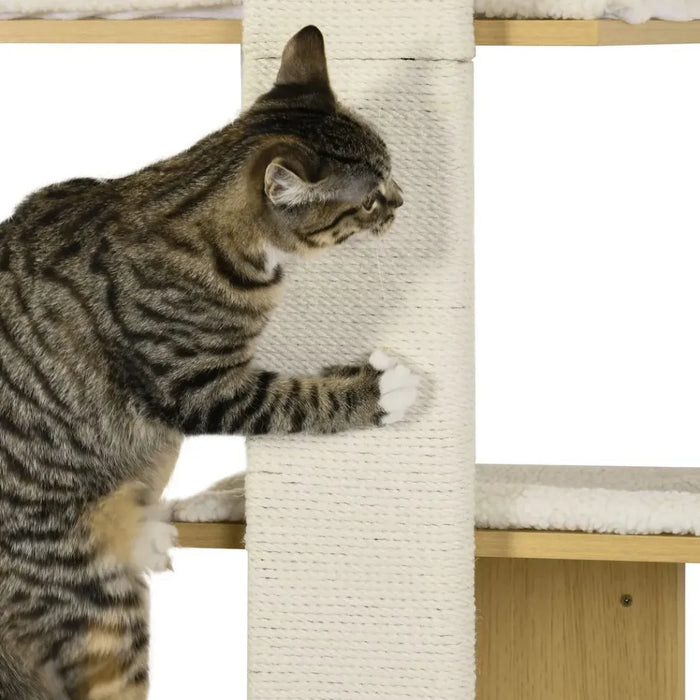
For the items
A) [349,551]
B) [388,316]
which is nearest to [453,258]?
[388,316]

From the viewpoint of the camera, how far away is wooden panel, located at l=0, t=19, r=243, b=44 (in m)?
2.14

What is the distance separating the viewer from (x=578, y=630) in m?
2.39

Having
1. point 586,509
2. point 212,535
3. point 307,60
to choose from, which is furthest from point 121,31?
point 586,509

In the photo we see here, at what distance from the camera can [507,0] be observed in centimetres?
211

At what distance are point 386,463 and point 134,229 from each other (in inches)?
18.9

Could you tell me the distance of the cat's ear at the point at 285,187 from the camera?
1.94 m

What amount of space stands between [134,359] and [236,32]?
0.50 metres

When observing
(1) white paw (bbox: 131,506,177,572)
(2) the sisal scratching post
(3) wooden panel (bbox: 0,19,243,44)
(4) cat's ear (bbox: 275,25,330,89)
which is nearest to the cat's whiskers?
(2) the sisal scratching post

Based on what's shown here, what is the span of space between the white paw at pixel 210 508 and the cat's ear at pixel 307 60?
64 cm

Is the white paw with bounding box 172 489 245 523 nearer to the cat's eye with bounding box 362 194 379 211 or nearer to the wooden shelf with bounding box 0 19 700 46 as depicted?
the cat's eye with bounding box 362 194 379 211

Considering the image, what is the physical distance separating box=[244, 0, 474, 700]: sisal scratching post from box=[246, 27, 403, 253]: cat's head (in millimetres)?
84

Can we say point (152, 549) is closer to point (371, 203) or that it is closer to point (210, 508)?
point (210, 508)

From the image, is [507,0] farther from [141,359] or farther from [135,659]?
[135,659]

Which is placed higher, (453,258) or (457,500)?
(453,258)
